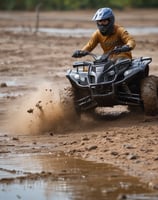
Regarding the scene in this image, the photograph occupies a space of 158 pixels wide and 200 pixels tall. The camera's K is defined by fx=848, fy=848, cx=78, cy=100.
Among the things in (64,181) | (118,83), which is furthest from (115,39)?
(64,181)

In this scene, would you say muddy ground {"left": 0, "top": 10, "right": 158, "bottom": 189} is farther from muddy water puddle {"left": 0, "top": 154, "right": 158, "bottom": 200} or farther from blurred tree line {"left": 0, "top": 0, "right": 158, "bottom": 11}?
blurred tree line {"left": 0, "top": 0, "right": 158, "bottom": 11}

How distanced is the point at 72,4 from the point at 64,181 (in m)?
51.4

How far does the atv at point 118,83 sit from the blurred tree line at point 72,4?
46050 mm

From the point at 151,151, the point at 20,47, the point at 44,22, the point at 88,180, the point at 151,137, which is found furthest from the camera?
the point at 44,22

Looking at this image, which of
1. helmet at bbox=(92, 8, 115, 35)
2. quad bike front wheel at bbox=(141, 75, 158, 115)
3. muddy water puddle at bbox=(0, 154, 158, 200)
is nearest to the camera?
muddy water puddle at bbox=(0, 154, 158, 200)

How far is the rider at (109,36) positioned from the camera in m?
12.6

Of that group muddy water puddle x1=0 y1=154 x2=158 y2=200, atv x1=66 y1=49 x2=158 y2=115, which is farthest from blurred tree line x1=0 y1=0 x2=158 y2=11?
muddy water puddle x1=0 y1=154 x2=158 y2=200

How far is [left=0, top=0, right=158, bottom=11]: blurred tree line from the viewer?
5872 cm

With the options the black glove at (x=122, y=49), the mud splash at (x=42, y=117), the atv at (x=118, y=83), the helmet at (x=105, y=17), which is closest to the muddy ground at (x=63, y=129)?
the mud splash at (x=42, y=117)

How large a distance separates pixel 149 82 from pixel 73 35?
72.9ft

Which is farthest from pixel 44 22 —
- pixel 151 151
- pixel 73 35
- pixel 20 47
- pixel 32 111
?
pixel 151 151

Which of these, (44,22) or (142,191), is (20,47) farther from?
(142,191)

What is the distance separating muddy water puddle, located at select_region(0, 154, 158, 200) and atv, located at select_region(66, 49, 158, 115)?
2.02 m

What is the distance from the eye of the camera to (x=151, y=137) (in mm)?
11211
